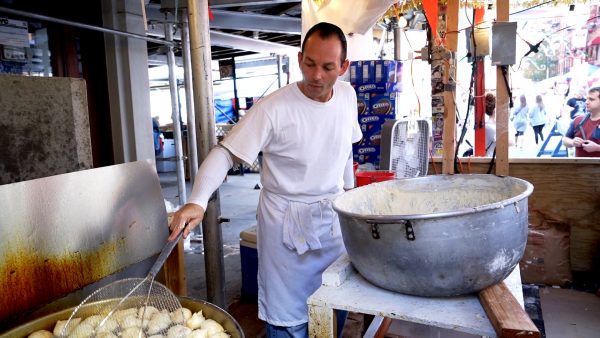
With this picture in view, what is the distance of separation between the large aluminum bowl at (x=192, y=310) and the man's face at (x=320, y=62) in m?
1.05

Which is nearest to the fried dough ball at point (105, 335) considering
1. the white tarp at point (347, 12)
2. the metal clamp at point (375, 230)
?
the metal clamp at point (375, 230)

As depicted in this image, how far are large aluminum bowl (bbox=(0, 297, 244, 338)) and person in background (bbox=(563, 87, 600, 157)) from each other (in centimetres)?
491

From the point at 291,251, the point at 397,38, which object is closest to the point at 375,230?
the point at 291,251

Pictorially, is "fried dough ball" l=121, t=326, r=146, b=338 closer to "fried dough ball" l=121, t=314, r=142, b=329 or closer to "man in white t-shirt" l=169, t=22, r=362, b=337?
"fried dough ball" l=121, t=314, r=142, b=329

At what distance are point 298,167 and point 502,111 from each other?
70.8 inches

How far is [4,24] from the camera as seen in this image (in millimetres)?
4133

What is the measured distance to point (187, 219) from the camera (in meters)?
1.63

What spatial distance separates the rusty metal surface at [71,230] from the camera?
1521 mm

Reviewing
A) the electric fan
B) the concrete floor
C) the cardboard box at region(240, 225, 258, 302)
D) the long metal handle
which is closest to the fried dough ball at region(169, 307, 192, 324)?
the long metal handle

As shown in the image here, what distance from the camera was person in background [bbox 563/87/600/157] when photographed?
4941mm

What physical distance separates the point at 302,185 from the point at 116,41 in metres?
3.72

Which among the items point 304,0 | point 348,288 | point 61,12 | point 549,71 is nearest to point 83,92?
point 348,288

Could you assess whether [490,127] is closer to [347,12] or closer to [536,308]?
[536,308]

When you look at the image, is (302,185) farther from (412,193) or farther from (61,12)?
(61,12)
